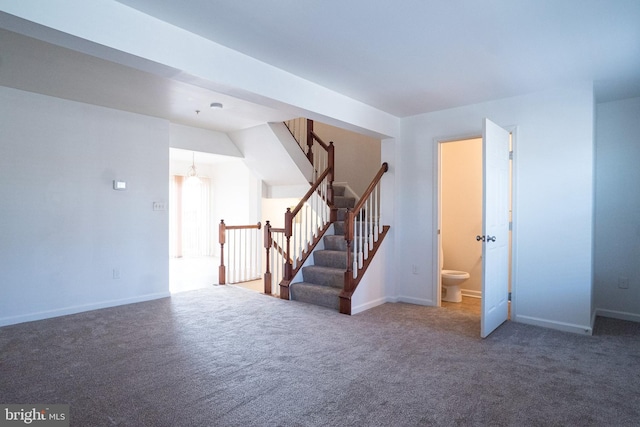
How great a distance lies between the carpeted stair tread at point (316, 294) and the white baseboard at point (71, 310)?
1.77m

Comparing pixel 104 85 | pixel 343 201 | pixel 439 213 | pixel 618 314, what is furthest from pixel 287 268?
pixel 618 314

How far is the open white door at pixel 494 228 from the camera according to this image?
10.7ft

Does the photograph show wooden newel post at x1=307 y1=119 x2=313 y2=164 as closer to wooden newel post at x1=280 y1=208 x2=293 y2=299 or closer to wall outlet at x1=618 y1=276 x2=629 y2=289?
wooden newel post at x1=280 y1=208 x2=293 y2=299

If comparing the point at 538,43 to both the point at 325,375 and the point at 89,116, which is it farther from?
the point at 89,116

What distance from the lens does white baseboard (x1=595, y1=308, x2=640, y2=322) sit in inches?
153

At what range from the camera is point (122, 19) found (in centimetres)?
216

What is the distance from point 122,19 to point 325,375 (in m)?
2.58

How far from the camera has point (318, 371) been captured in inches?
Result: 100

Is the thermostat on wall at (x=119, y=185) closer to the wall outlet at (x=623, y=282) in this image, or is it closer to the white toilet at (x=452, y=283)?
the white toilet at (x=452, y=283)

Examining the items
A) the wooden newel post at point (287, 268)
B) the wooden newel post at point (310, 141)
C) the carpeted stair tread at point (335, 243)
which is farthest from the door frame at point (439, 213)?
the wooden newel post at point (310, 141)

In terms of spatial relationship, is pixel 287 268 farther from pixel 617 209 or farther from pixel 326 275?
pixel 617 209

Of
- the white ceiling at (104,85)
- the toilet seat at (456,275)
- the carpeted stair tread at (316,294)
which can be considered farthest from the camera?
the toilet seat at (456,275)

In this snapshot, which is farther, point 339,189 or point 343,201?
point 339,189

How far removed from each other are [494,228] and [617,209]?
5.61 ft
